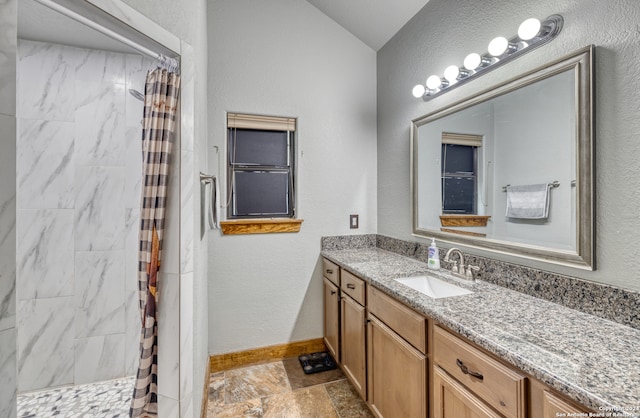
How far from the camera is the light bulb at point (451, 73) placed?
1717mm

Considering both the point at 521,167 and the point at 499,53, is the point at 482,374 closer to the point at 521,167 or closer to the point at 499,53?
the point at 521,167

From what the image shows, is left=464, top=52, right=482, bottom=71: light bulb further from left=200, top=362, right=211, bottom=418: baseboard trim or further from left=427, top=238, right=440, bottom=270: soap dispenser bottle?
left=200, top=362, right=211, bottom=418: baseboard trim

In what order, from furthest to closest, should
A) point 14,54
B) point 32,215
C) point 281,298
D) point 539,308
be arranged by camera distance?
point 281,298
point 32,215
point 539,308
point 14,54

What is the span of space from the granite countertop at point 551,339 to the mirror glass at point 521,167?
247 mm

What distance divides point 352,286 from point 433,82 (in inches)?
58.0

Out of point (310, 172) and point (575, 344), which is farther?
point (310, 172)

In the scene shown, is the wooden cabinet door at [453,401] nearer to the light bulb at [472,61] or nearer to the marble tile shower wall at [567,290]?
the marble tile shower wall at [567,290]

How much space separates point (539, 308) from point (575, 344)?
0.32 meters

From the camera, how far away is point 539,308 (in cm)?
117

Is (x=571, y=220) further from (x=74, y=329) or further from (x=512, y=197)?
(x=74, y=329)

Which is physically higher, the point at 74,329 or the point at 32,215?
the point at 32,215

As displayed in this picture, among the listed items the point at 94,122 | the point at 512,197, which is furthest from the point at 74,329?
the point at 512,197

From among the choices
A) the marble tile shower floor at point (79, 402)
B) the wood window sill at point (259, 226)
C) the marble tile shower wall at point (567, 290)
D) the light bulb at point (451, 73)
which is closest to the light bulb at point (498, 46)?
the light bulb at point (451, 73)

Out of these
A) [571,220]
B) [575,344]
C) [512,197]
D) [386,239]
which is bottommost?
[575,344]
